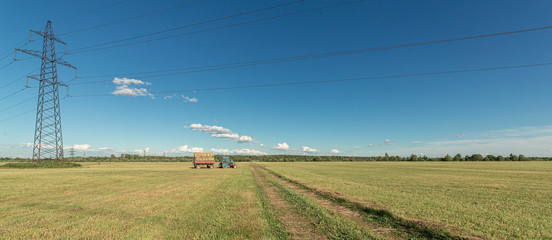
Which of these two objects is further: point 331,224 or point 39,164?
point 39,164

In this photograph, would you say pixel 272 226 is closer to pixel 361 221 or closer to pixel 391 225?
pixel 361 221

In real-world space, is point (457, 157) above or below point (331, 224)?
below

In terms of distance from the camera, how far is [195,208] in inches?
449

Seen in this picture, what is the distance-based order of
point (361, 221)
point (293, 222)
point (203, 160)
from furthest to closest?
point (203, 160), point (361, 221), point (293, 222)

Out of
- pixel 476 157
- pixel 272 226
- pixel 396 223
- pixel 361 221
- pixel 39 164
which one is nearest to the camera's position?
pixel 272 226

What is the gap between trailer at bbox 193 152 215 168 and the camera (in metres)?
65.6

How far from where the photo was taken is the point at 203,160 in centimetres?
6662

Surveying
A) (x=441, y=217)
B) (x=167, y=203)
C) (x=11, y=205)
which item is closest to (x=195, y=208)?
(x=167, y=203)

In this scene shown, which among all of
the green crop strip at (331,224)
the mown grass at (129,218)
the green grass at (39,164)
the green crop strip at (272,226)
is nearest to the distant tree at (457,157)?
the green crop strip at (331,224)

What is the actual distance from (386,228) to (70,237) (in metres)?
10.4

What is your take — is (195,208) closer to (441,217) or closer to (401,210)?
(401,210)

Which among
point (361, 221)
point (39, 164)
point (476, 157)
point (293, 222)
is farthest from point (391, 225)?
point (476, 157)

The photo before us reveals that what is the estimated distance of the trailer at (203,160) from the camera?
215 feet

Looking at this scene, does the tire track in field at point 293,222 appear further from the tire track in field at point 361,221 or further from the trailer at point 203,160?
the trailer at point 203,160
